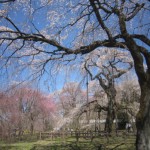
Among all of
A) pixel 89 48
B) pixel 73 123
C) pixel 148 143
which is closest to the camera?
pixel 148 143

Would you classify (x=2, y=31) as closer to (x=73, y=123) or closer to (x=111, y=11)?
(x=111, y=11)

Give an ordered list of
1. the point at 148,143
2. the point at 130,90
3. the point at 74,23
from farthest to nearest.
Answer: the point at 130,90 → the point at 74,23 → the point at 148,143

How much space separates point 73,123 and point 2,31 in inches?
930

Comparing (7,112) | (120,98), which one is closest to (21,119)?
(7,112)

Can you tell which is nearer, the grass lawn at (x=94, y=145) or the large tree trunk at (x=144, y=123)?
the large tree trunk at (x=144, y=123)

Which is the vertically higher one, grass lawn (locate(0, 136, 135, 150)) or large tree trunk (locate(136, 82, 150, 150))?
large tree trunk (locate(136, 82, 150, 150))

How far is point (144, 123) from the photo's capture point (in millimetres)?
8445

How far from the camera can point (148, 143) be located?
831 centimetres

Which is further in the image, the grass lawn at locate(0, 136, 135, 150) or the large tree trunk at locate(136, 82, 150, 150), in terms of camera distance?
the grass lawn at locate(0, 136, 135, 150)

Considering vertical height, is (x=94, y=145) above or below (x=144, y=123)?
below

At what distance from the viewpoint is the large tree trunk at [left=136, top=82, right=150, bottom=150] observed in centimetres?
831

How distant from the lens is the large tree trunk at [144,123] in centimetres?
831

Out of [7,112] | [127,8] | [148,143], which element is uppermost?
[127,8]

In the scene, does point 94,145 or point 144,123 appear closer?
point 144,123
